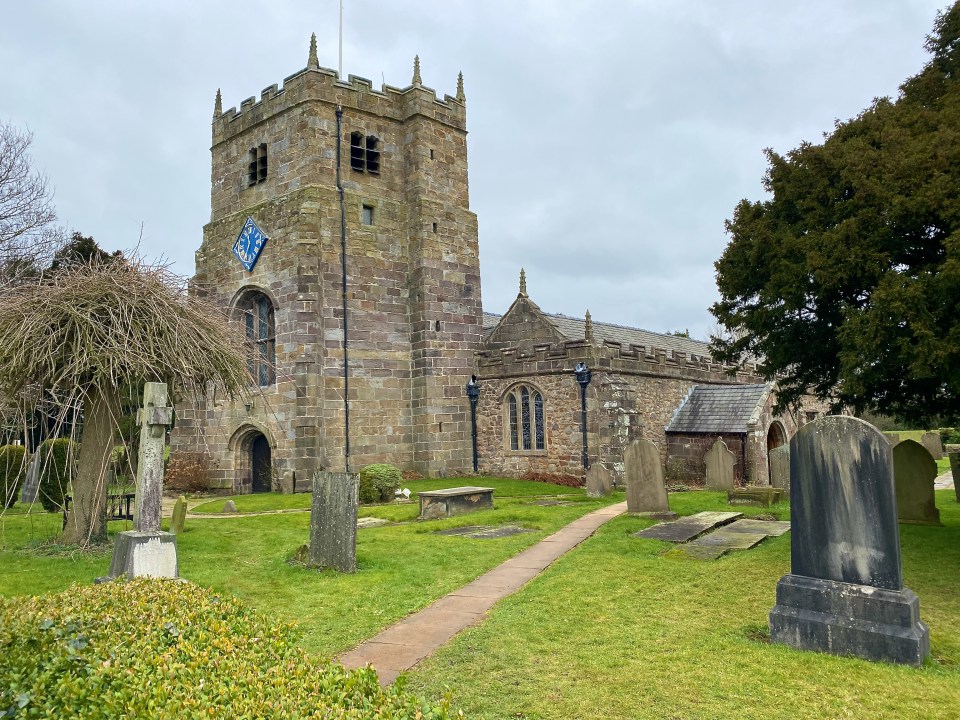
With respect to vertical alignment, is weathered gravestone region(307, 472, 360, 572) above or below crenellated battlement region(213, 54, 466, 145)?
below

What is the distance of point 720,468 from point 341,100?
15901 mm

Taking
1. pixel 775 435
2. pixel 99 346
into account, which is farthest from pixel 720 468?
pixel 99 346

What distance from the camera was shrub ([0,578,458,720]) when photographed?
124 inches

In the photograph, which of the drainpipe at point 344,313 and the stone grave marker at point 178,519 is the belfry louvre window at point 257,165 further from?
the stone grave marker at point 178,519

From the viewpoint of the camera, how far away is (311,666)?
3650 mm

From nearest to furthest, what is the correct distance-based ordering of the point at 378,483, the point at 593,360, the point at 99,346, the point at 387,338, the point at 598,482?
the point at 99,346 → the point at 598,482 → the point at 378,483 → the point at 593,360 → the point at 387,338

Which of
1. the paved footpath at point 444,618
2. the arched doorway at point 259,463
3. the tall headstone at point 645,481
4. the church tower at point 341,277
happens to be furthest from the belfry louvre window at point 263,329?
the paved footpath at point 444,618

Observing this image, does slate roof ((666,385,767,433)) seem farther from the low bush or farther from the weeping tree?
the weeping tree

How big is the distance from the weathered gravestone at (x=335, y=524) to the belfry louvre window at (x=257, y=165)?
16.2 meters

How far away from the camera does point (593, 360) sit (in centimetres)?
2048

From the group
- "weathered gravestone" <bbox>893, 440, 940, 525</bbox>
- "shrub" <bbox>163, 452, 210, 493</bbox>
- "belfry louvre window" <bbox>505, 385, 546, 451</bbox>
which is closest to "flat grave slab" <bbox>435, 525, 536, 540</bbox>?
"weathered gravestone" <bbox>893, 440, 940, 525</bbox>

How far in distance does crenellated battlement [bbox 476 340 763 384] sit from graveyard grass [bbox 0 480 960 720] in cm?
890

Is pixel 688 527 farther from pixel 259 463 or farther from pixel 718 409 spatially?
pixel 259 463

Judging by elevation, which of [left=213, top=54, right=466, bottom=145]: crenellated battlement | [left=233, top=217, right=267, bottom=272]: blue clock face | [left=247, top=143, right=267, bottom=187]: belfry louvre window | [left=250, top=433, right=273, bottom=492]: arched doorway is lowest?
[left=250, top=433, right=273, bottom=492]: arched doorway
